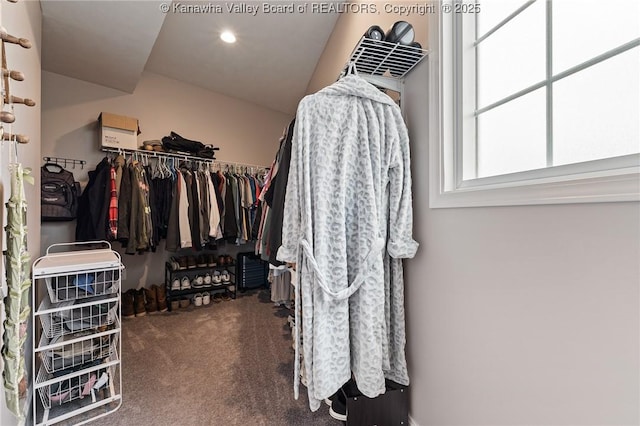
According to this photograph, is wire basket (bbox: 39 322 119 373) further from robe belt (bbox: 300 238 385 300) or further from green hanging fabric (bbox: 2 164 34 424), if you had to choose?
robe belt (bbox: 300 238 385 300)

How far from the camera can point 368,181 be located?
1.07 m

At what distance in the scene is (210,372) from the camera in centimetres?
172

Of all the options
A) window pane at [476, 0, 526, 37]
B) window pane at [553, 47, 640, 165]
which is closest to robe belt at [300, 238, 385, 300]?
window pane at [553, 47, 640, 165]

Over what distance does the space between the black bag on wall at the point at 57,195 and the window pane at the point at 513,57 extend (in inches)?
123

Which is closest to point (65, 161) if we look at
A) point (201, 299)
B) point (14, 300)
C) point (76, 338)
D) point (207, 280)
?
point (207, 280)

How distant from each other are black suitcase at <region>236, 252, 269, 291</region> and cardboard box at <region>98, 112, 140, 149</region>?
1720mm

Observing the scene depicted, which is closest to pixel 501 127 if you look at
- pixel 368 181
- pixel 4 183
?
pixel 368 181

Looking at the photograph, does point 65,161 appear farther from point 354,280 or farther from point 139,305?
point 354,280

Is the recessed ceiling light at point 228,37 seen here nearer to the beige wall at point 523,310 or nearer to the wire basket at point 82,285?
the beige wall at point 523,310

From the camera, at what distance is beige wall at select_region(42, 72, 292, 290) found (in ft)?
8.18

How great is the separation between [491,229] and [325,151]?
652 millimetres

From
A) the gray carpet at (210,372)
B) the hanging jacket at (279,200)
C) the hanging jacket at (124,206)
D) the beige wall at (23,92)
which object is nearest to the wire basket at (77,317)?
the beige wall at (23,92)

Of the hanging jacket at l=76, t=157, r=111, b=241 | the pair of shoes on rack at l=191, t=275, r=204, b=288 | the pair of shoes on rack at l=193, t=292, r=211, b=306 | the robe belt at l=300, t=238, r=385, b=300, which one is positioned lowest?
the pair of shoes on rack at l=193, t=292, r=211, b=306

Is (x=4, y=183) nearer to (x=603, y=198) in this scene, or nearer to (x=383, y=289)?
(x=383, y=289)
